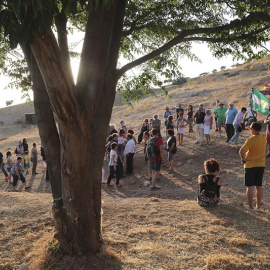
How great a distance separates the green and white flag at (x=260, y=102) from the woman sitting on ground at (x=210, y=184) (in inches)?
384

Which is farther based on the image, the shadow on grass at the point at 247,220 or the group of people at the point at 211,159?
the group of people at the point at 211,159

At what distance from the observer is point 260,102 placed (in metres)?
15.8

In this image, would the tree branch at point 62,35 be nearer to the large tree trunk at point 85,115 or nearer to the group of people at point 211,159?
the large tree trunk at point 85,115

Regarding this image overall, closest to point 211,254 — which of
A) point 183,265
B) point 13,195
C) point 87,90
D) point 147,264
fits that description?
point 183,265

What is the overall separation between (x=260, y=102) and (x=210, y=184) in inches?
410

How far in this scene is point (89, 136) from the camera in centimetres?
444

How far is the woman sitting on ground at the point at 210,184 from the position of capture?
6730mm

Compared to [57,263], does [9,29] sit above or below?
above

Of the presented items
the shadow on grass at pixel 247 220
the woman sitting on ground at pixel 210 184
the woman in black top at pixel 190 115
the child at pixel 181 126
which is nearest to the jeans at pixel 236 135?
the child at pixel 181 126

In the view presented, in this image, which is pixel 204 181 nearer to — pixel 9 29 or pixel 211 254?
pixel 211 254

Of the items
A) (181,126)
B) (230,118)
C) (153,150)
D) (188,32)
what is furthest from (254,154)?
(181,126)

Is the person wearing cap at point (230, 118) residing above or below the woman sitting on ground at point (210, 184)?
above

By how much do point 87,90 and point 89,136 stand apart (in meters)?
0.62

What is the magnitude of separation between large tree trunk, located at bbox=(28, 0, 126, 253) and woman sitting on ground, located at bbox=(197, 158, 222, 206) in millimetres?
2753
